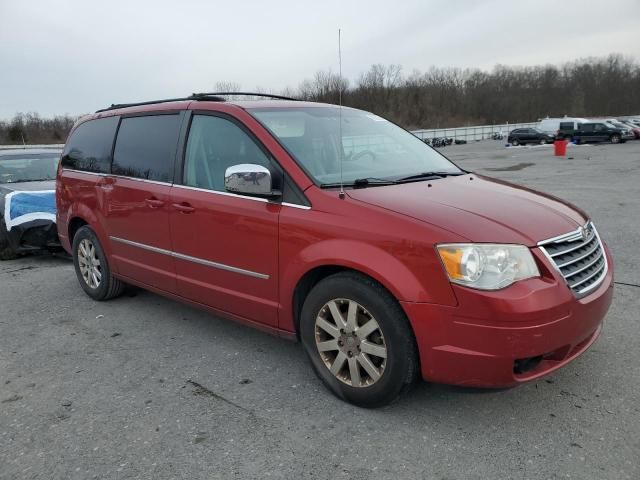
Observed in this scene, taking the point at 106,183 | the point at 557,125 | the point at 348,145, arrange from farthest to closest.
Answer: the point at 557,125 → the point at 106,183 → the point at 348,145

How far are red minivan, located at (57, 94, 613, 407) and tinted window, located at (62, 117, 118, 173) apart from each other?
26 centimetres

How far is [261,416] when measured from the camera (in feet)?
9.82

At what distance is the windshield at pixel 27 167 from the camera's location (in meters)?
8.08

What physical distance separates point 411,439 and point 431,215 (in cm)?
118

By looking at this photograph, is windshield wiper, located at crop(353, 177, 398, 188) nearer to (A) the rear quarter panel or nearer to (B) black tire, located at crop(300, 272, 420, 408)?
(B) black tire, located at crop(300, 272, 420, 408)

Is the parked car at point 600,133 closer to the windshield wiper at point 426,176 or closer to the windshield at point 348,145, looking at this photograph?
the windshield at point 348,145

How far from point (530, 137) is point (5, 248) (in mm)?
41297

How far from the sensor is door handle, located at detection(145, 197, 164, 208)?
406 cm

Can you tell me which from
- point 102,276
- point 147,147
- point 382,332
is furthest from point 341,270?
point 102,276

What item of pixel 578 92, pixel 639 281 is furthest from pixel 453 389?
pixel 578 92

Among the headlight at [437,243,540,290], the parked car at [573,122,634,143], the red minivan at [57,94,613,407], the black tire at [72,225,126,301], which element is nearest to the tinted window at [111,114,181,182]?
the red minivan at [57,94,613,407]

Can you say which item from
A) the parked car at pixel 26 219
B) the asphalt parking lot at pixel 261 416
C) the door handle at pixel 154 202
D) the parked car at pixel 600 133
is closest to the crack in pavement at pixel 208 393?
the asphalt parking lot at pixel 261 416

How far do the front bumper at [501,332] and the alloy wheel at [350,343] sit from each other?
0.28m

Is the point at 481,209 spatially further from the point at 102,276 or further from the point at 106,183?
the point at 102,276
